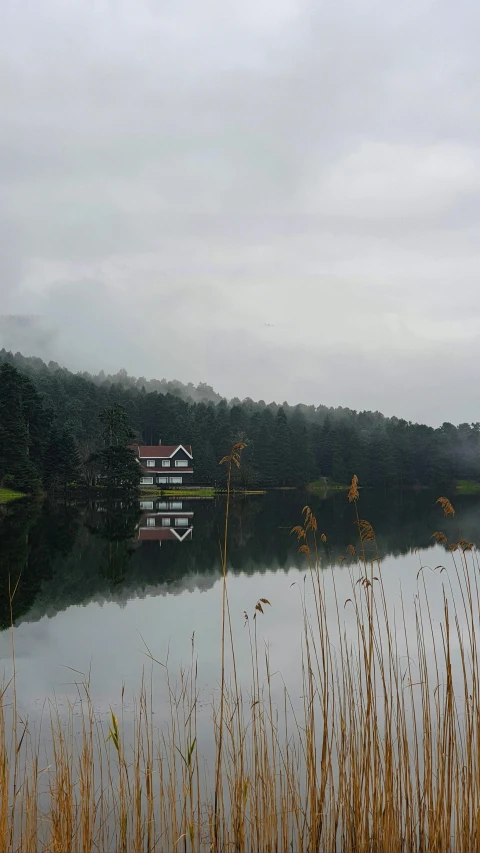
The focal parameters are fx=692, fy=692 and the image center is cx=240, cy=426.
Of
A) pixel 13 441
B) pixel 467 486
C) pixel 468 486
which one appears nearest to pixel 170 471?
pixel 13 441

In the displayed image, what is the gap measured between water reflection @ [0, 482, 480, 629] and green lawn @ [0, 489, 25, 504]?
352 cm

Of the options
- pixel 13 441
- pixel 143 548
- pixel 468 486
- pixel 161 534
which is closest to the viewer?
pixel 143 548

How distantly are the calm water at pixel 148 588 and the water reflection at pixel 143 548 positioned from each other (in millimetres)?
52

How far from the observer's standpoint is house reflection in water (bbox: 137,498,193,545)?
26.5 m

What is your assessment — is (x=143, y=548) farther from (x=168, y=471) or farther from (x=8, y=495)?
(x=168, y=471)

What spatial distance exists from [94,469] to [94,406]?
2594 cm

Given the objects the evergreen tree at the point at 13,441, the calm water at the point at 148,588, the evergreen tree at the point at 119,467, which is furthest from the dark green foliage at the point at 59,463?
the calm water at the point at 148,588

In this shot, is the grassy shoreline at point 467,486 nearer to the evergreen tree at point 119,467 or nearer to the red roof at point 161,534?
the evergreen tree at point 119,467

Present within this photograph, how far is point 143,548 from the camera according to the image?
2317cm

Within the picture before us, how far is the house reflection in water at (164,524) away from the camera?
86.8ft

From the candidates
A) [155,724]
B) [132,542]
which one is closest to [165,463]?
[132,542]

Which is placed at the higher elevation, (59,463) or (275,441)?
(275,441)

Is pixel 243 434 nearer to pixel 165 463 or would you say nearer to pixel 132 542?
pixel 165 463

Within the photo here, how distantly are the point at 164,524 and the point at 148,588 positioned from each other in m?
16.1
